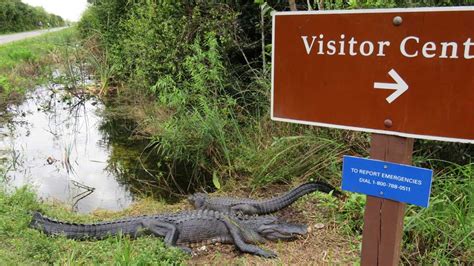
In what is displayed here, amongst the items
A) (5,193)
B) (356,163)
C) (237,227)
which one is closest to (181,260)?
(237,227)

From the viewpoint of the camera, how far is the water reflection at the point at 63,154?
4.88 m

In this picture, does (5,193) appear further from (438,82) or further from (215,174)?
(438,82)

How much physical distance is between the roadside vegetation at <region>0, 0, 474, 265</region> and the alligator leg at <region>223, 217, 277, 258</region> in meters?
0.09

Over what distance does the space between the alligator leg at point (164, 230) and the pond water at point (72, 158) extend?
123 cm

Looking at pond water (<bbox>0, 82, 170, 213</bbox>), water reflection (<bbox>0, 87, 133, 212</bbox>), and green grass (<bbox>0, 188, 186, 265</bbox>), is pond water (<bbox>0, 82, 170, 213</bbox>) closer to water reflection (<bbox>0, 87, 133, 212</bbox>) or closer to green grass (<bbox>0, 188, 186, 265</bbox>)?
water reflection (<bbox>0, 87, 133, 212</bbox>)

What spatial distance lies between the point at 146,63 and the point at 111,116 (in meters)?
1.62

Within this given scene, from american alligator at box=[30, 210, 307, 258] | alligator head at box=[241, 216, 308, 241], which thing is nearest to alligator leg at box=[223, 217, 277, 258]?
american alligator at box=[30, 210, 307, 258]

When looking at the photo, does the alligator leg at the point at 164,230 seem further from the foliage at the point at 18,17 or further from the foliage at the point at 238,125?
the foliage at the point at 18,17

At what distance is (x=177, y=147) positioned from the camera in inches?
211

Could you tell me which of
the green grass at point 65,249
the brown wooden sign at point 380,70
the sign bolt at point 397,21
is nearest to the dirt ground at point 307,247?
the green grass at point 65,249

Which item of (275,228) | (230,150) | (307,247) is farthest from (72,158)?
(307,247)

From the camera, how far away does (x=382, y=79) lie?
1.32m

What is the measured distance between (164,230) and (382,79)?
2.56 meters

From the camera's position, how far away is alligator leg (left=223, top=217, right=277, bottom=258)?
3082mm
